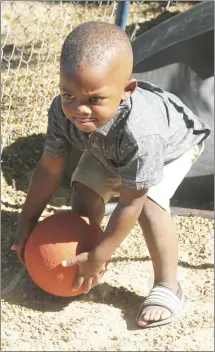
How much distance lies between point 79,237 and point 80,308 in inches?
17.2

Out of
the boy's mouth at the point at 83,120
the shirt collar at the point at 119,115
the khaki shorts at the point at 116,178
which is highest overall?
the boy's mouth at the point at 83,120

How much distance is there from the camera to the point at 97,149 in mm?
3102

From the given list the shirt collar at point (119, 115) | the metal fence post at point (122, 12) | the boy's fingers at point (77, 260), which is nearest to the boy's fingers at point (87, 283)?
the boy's fingers at point (77, 260)

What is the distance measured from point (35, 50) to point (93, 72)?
3285 mm

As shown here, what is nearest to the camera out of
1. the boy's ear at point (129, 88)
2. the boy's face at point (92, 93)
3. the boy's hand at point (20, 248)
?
the boy's face at point (92, 93)

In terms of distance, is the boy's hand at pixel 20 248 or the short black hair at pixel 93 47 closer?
the short black hair at pixel 93 47

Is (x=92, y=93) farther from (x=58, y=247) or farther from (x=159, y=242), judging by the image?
(x=159, y=242)

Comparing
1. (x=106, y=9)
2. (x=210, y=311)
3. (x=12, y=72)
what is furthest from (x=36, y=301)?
(x=106, y=9)

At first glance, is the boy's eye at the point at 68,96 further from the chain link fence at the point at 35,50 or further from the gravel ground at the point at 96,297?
the chain link fence at the point at 35,50

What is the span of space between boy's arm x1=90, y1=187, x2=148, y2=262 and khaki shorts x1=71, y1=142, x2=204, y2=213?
0.28m

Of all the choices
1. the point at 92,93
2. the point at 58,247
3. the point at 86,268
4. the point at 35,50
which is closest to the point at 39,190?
the point at 58,247

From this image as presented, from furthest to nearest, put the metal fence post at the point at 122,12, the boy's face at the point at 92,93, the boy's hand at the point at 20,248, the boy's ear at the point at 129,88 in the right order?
1. the metal fence post at the point at 122,12
2. the boy's hand at the point at 20,248
3. the boy's ear at the point at 129,88
4. the boy's face at the point at 92,93

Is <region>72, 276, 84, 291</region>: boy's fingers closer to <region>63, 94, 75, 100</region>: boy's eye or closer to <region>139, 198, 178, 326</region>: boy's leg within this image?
<region>139, 198, 178, 326</region>: boy's leg

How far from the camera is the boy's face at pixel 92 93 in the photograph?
2.65m
